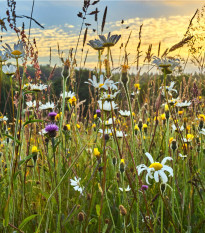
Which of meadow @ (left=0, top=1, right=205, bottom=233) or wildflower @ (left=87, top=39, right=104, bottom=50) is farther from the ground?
wildflower @ (left=87, top=39, right=104, bottom=50)

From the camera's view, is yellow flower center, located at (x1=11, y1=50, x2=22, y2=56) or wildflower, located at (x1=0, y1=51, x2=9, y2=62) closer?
yellow flower center, located at (x1=11, y1=50, x2=22, y2=56)

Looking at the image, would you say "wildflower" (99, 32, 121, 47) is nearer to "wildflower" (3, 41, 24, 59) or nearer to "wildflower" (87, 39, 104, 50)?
"wildflower" (87, 39, 104, 50)

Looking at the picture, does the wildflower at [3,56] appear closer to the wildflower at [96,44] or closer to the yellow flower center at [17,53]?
the yellow flower center at [17,53]

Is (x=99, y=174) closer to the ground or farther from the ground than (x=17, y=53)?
closer to the ground

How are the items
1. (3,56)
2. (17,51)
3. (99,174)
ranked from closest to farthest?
1. (17,51)
2. (3,56)
3. (99,174)

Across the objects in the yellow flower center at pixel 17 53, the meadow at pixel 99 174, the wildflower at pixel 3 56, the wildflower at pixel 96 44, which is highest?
the wildflower at pixel 96 44

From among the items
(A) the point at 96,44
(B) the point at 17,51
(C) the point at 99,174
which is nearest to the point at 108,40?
(A) the point at 96,44

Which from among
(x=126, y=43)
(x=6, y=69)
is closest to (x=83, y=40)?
(x=126, y=43)

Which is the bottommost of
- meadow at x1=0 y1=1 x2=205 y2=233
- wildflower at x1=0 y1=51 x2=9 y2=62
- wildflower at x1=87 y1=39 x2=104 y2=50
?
meadow at x1=0 y1=1 x2=205 y2=233

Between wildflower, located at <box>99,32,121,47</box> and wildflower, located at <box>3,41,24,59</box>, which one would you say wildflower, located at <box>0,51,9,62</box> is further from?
wildflower, located at <box>99,32,121,47</box>

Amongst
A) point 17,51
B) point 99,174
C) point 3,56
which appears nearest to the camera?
point 17,51

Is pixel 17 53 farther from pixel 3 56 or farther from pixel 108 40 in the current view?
pixel 108 40

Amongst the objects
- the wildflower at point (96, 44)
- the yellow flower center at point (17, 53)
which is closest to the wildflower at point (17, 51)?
the yellow flower center at point (17, 53)

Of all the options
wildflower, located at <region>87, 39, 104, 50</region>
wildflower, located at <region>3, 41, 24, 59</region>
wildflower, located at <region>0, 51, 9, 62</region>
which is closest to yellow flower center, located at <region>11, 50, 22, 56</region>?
wildflower, located at <region>3, 41, 24, 59</region>
